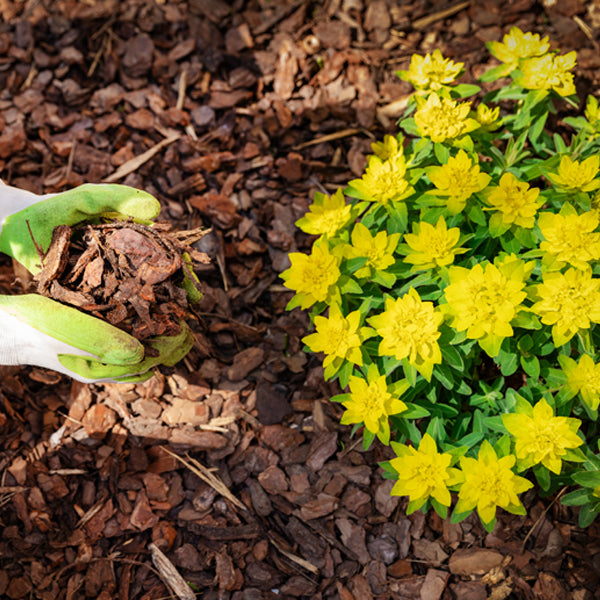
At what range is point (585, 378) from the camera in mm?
2021

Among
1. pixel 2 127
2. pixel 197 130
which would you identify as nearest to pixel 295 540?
pixel 197 130

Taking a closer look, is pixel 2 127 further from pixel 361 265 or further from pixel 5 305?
pixel 361 265

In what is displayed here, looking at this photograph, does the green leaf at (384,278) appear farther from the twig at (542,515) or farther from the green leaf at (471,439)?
the twig at (542,515)

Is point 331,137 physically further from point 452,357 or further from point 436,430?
point 436,430

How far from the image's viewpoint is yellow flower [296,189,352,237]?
7.67 ft

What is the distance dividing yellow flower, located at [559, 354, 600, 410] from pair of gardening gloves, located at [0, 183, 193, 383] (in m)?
1.51

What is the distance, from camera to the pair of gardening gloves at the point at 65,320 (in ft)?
6.88

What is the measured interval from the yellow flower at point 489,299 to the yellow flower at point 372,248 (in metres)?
0.30

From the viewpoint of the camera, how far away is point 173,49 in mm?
3482

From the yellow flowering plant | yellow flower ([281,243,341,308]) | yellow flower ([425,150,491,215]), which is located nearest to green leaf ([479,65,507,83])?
the yellow flowering plant

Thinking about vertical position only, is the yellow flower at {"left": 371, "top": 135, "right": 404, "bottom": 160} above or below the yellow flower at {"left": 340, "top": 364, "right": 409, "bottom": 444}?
above

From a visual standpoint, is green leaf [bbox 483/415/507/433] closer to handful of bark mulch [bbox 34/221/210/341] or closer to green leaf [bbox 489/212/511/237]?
green leaf [bbox 489/212/511/237]

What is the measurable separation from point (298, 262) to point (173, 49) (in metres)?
2.03

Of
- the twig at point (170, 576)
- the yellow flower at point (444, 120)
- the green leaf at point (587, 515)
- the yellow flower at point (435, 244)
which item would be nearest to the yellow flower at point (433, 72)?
the yellow flower at point (444, 120)
